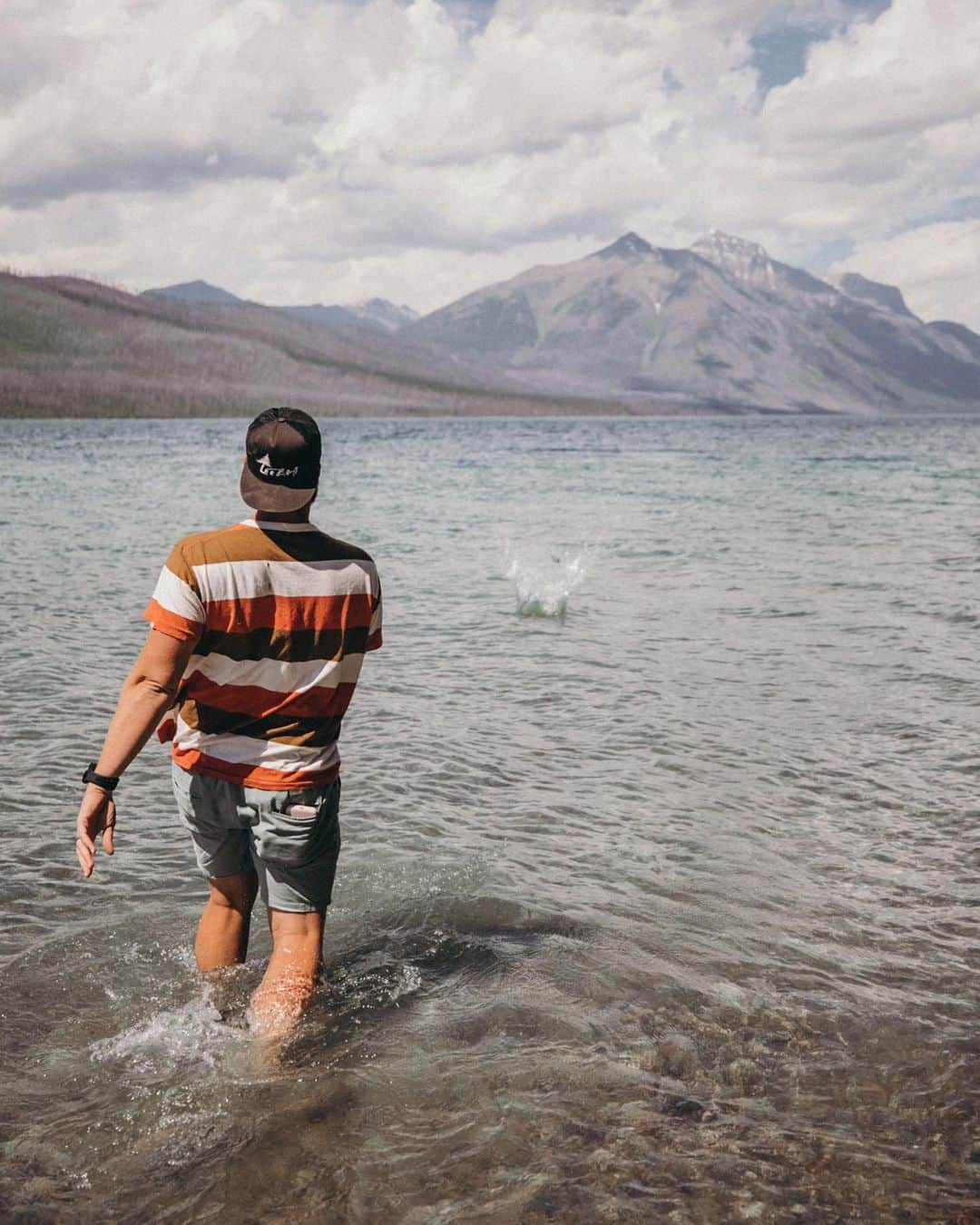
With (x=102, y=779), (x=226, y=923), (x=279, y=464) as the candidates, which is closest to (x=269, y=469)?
(x=279, y=464)

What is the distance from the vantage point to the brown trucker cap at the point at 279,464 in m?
3.75

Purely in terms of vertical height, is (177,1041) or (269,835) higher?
(269,835)

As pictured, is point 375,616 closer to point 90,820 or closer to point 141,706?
point 141,706

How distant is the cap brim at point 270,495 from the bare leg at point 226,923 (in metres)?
1.56

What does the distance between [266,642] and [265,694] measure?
224mm

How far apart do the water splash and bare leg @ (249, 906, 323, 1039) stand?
10898 millimetres

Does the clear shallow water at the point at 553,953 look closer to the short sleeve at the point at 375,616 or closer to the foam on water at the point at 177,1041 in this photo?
the foam on water at the point at 177,1041

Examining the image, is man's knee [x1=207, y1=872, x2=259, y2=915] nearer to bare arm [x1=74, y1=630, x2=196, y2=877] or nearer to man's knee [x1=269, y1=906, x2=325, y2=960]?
man's knee [x1=269, y1=906, x2=325, y2=960]

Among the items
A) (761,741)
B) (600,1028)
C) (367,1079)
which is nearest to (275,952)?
(367,1079)

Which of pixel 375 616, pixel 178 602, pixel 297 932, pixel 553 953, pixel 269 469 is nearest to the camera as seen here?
pixel 178 602

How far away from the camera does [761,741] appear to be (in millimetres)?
9109

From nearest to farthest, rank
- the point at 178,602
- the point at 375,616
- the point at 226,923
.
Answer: the point at 178,602, the point at 375,616, the point at 226,923

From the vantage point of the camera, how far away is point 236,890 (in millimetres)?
4375

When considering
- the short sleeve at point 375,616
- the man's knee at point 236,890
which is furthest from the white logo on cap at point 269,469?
the man's knee at point 236,890
